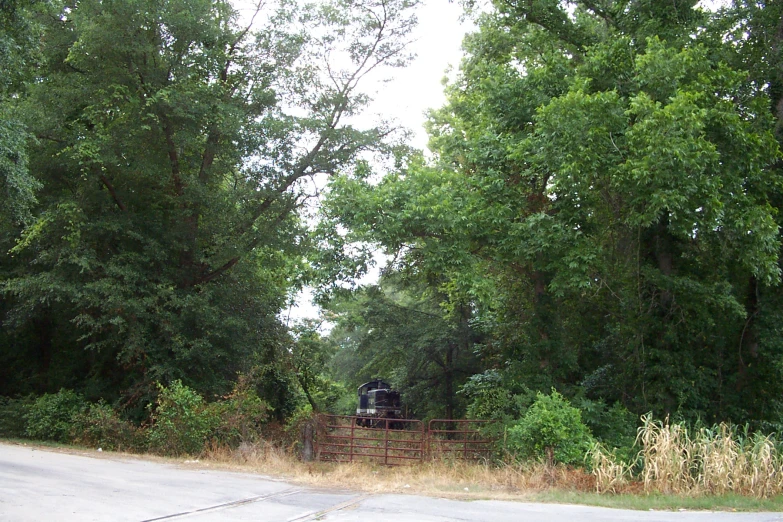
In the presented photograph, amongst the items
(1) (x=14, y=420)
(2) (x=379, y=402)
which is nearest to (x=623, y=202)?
(1) (x=14, y=420)

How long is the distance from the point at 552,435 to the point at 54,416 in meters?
14.5

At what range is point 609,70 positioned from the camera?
587 inches

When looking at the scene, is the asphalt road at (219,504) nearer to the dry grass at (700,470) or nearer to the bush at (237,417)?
the dry grass at (700,470)

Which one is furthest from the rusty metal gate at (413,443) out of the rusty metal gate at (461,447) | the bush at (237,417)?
the bush at (237,417)

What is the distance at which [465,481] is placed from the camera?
12.2m

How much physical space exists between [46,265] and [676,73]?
1786 centimetres

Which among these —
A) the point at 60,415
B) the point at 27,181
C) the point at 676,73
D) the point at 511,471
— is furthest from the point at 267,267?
the point at 676,73

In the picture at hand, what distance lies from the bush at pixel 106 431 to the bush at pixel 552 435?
10288mm

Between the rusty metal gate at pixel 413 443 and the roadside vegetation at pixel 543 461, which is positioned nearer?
the roadside vegetation at pixel 543 461

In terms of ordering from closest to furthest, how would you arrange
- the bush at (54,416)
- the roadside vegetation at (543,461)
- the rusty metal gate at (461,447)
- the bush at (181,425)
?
the roadside vegetation at (543,461) < the rusty metal gate at (461,447) < the bush at (181,425) < the bush at (54,416)

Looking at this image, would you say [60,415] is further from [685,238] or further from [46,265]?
[685,238]

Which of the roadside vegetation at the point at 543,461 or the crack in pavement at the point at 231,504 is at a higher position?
the roadside vegetation at the point at 543,461

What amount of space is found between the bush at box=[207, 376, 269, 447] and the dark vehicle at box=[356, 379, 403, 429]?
49.7ft

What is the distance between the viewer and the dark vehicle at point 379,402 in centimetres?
3372
